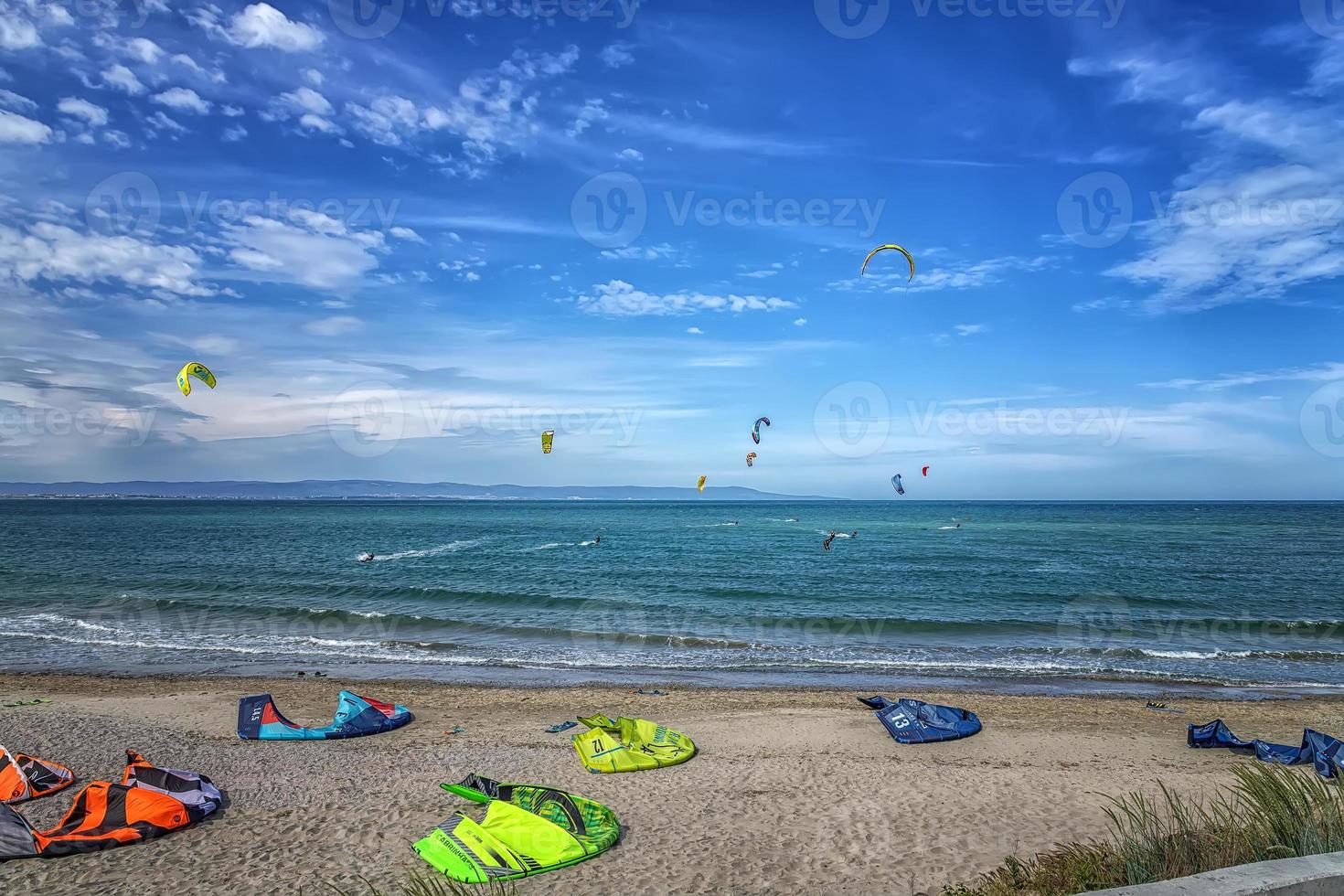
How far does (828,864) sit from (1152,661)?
15538 millimetres

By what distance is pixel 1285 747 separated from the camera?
35.4 ft

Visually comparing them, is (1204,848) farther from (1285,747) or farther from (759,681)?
(759,681)

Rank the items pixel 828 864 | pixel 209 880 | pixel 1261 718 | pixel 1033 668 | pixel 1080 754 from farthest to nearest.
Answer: pixel 1033 668
pixel 1261 718
pixel 1080 754
pixel 828 864
pixel 209 880

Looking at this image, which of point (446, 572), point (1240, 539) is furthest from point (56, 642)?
point (1240, 539)

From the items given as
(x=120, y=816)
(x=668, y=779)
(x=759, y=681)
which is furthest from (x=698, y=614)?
(x=120, y=816)

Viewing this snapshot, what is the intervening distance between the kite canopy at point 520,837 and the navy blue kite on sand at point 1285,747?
8.63 metres

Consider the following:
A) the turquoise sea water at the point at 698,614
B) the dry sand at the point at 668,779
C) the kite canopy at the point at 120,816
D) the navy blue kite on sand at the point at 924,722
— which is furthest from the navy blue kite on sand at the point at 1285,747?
the kite canopy at the point at 120,816

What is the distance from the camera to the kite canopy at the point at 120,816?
705cm

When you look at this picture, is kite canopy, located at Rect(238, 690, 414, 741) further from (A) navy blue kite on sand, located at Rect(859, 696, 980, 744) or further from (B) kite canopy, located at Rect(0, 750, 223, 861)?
(A) navy blue kite on sand, located at Rect(859, 696, 980, 744)

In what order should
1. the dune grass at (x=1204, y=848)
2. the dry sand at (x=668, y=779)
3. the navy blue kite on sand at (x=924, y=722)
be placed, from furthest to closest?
the navy blue kite on sand at (x=924, y=722), the dry sand at (x=668, y=779), the dune grass at (x=1204, y=848)

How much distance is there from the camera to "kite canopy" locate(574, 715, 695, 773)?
10.3 meters

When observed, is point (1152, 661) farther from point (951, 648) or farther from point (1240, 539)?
point (1240, 539)

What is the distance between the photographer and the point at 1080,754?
11383 millimetres

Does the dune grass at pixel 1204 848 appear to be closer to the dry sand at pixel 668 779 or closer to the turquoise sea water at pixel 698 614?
the dry sand at pixel 668 779
